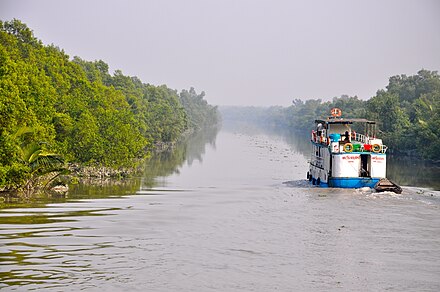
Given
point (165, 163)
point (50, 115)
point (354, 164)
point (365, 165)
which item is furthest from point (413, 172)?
point (50, 115)

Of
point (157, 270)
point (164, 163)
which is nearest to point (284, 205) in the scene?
point (157, 270)

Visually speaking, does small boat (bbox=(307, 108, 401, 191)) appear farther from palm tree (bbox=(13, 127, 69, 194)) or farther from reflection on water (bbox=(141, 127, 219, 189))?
palm tree (bbox=(13, 127, 69, 194))

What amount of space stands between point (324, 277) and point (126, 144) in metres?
39.0

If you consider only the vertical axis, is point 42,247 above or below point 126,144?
below

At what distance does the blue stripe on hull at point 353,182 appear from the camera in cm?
4844

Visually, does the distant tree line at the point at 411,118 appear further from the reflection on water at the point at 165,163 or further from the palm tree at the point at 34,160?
the palm tree at the point at 34,160

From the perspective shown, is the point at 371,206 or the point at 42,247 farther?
the point at 371,206

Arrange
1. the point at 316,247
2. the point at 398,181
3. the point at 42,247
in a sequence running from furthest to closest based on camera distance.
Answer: the point at 398,181 → the point at 316,247 → the point at 42,247

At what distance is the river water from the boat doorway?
2333 millimetres

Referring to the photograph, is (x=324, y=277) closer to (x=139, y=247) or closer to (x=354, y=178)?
(x=139, y=247)

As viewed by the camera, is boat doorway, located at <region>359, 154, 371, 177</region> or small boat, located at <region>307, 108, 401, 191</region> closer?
small boat, located at <region>307, 108, 401, 191</region>

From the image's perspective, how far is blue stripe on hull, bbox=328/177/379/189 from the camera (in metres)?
48.4

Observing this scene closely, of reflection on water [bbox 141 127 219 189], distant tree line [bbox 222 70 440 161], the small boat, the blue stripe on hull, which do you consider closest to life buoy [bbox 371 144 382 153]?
the small boat

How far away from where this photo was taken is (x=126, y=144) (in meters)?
60.5
